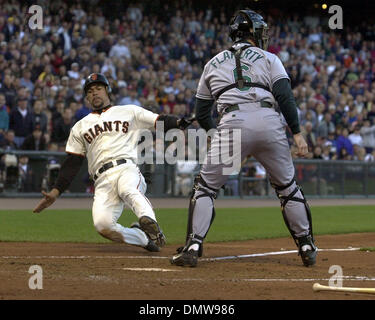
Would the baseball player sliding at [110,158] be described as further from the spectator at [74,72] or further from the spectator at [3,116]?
the spectator at [74,72]

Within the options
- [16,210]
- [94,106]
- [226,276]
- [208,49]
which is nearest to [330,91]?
[208,49]

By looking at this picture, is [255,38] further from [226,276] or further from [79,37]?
[79,37]

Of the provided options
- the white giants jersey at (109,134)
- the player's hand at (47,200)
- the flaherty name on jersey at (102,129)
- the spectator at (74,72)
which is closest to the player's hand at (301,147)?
the white giants jersey at (109,134)

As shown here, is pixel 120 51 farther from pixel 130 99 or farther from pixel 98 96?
pixel 98 96

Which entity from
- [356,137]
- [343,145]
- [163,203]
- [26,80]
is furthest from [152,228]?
[356,137]

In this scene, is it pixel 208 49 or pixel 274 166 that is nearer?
pixel 274 166

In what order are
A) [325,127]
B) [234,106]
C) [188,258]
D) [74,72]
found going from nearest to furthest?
[188,258] → [234,106] → [74,72] → [325,127]

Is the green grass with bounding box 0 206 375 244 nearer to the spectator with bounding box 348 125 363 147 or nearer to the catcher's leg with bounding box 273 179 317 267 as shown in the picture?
the catcher's leg with bounding box 273 179 317 267
